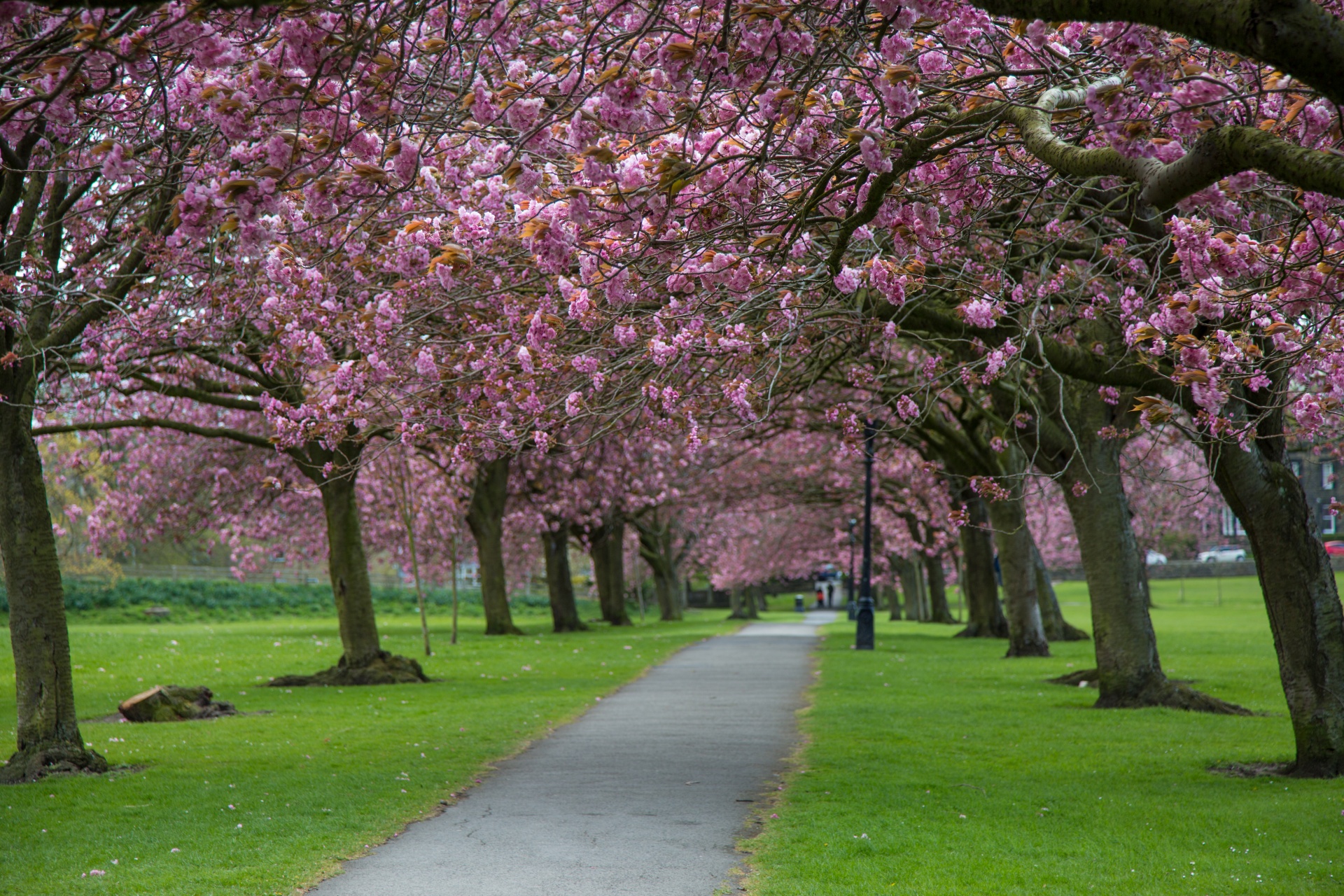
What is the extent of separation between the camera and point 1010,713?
1430cm

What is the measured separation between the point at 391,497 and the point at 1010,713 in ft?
66.6

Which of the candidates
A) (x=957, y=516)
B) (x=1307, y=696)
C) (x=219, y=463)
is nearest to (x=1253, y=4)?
(x=957, y=516)

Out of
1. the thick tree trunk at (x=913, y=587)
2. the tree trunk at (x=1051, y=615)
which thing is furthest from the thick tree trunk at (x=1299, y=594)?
the thick tree trunk at (x=913, y=587)

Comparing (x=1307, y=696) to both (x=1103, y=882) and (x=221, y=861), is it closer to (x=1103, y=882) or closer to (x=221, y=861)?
(x=1103, y=882)

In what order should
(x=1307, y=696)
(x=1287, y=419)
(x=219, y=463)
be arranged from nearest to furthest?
(x=1307, y=696) < (x=1287, y=419) < (x=219, y=463)

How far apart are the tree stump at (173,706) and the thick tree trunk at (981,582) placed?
748 inches

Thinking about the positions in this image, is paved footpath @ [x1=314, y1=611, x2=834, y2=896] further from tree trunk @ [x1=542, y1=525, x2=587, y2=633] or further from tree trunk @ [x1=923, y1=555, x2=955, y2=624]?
tree trunk @ [x1=923, y1=555, x2=955, y2=624]

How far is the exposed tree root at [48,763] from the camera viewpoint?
31.4 feet

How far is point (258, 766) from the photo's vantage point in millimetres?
10336

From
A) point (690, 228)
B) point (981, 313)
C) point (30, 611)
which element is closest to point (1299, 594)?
point (981, 313)

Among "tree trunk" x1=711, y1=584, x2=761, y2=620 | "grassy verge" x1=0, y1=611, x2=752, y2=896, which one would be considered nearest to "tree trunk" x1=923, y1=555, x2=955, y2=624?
"tree trunk" x1=711, y1=584, x2=761, y2=620

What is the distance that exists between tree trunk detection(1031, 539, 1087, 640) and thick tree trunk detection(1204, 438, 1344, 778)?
54.4 ft

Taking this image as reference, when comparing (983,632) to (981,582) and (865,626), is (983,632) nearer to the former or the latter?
(981,582)

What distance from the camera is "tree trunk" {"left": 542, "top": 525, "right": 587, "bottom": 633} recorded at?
3609 cm
